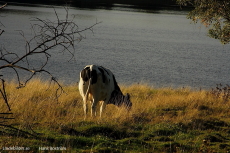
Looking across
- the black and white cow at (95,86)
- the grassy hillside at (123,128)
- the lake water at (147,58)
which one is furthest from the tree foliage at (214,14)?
the lake water at (147,58)

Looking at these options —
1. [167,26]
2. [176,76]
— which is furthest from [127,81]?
[167,26]

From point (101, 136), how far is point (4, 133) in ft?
6.95

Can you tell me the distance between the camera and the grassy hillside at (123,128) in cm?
699

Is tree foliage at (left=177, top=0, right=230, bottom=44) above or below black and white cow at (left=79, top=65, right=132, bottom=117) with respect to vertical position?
above

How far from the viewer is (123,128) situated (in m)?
8.62

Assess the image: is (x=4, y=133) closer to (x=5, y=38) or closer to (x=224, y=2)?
(x=224, y=2)

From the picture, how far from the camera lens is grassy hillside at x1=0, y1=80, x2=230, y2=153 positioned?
6.99 meters

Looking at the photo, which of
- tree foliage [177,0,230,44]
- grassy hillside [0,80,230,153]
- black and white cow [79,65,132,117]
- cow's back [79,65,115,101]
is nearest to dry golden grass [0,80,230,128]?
grassy hillside [0,80,230,153]

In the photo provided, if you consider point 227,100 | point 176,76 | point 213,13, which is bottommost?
point 176,76

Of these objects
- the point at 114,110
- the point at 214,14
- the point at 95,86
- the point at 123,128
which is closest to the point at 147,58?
the point at 214,14

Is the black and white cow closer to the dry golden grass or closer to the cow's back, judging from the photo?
the cow's back

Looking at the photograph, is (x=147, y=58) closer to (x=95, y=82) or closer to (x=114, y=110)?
(x=114, y=110)

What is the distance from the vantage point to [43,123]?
8672mm

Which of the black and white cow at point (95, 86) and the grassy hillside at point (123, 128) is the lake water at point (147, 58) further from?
the grassy hillside at point (123, 128)
